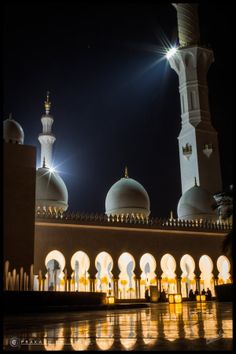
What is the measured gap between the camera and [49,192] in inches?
620

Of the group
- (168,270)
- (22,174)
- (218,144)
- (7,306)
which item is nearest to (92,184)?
(218,144)

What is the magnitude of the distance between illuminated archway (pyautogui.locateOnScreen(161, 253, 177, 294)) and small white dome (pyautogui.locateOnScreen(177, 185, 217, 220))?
2961 mm

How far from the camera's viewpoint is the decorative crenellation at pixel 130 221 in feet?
44.0

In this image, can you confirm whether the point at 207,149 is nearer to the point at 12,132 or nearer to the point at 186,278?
the point at 186,278

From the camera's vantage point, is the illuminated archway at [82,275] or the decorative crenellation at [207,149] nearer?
the illuminated archway at [82,275]

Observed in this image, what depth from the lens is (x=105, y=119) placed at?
2373 centimetres

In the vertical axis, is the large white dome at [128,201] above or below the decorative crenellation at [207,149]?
below

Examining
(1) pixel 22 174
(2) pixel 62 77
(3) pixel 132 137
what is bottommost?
(1) pixel 22 174

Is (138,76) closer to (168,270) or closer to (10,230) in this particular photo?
(168,270)

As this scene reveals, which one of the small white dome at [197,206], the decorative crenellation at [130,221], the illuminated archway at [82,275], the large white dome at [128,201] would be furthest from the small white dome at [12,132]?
the small white dome at [197,206]

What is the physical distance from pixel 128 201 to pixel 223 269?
15.3 ft

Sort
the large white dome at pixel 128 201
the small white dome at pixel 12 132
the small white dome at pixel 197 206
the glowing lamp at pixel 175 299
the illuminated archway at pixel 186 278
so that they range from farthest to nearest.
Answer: the small white dome at pixel 197 206
the large white dome at pixel 128 201
the illuminated archway at pixel 186 278
the small white dome at pixel 12 132
the glowing lamp at pixel 175 299

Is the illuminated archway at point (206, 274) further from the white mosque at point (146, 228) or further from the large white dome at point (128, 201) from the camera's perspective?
the large white dome at point (128, 201)

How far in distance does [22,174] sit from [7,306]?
18.1 feet
